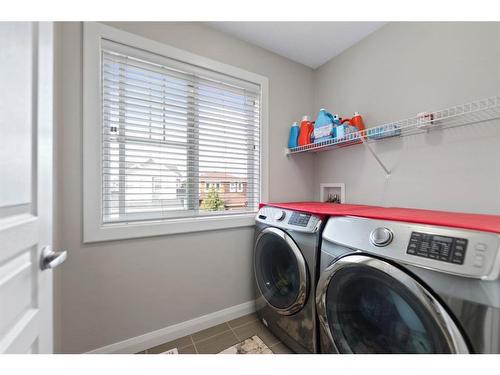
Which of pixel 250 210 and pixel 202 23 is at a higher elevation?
pixel 202 23

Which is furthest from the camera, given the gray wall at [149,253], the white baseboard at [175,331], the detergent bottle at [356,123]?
the detergent bottle at [356,123]

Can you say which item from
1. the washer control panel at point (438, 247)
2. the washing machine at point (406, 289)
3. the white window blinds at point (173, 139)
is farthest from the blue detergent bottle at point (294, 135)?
the washer control panel at point (438, 247)

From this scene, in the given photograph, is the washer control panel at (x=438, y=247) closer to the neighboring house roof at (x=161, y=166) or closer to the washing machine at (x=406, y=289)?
the washing machine at (x=406, y=289)

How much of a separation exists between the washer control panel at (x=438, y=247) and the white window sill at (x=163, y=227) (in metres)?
1.18

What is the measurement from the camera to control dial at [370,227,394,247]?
0.81 meters

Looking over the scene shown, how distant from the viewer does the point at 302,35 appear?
1676 millimetres

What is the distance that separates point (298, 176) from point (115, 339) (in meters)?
1.90

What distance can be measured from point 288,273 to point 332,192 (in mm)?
982

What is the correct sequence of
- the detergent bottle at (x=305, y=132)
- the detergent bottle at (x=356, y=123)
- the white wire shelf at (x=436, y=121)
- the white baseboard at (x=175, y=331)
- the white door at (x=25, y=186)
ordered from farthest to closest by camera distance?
the detergent bottle at (x=305, y=132) → the detergent bottle at (x=356, y=123) → the white baseboard at (x=175, y=331) → the white wire shelf at (x=436, y=121) → the white door at (x=25, y=186)

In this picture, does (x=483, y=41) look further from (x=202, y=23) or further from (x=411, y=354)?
(x=202, y=23)

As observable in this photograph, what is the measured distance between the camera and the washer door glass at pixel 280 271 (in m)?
1.22

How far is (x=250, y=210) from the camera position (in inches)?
72.5
